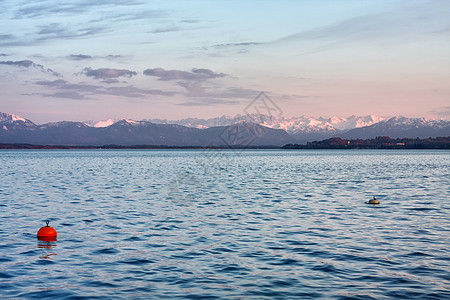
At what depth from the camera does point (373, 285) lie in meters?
18.4

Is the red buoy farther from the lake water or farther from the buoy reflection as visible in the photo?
the lake water

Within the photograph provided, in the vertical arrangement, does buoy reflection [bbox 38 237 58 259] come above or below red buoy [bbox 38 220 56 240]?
below

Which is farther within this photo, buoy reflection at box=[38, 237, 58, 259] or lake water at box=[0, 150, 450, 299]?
buoy reflection at box=[38, 237, 58, 259]

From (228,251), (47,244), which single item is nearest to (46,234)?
(47,244)

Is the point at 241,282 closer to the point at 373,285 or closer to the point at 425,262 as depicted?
the point at 373,285

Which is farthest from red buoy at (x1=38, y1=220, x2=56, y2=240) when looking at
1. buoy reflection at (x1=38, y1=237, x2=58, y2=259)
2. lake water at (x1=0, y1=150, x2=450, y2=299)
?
lake water at (x1=0, y1=150, x2=450, y2=299)

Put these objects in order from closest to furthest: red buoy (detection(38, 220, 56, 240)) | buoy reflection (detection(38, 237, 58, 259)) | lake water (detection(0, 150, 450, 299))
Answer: lake water (detection(0, 150, 450, 299)), buoy reflection (detection(38, 237, 58, 259)), red buoy (detection(38, 220, 56, 240))

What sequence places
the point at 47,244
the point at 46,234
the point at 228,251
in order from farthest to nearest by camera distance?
the point at 46,234 → the point at 47,244 → the point at 228,251

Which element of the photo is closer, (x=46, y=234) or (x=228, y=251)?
(x=228, y=251)

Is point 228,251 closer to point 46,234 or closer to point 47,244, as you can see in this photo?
point 47,244

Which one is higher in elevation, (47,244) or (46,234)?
(46,234)

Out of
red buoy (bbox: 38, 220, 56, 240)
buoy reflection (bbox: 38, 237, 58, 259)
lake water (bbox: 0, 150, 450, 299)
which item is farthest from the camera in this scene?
red buoy (bbox: 38, 220, 56, 240)

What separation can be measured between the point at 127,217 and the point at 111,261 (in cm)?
1446

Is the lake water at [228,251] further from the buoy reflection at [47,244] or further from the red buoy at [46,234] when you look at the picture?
the red buoy at [46,234]
